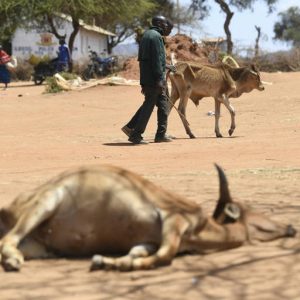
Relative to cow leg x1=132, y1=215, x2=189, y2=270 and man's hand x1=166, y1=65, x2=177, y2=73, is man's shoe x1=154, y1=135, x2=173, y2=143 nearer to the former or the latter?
man's hand x1=166, y1=65, x2=177, y2=73

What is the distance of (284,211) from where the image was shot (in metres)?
6.75

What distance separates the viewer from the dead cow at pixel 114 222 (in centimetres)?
522

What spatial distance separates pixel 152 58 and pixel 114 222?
27.0 feet

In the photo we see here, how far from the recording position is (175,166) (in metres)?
10.6

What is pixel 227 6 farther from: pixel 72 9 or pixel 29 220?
pixel 29 220

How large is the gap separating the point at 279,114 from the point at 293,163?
9204 mm

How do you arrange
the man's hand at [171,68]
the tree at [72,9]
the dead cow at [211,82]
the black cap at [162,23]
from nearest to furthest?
the black cap at [162,23]
the man's hand at [171,68]
the dead cow at [211,82]
the tree at [72,9]

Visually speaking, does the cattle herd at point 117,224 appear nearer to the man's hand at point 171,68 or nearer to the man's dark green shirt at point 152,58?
the man's dark green shirt at point 152,58

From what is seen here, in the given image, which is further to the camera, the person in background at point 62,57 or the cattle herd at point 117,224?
the person in background at point 62,57

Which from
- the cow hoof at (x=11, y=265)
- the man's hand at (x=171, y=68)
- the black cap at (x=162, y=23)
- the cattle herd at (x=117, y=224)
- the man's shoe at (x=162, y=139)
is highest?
the black cap at (x=162, y=23)

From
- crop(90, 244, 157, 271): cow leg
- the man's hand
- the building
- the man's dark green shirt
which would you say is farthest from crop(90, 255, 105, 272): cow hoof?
the building

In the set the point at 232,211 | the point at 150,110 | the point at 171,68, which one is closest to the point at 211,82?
the point at 171,68

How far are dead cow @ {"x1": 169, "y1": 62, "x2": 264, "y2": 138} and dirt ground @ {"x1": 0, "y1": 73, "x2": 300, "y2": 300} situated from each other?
0.80 m

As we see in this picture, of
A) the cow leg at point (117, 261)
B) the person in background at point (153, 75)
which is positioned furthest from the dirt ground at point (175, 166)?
the person in background at point (153, 75)
